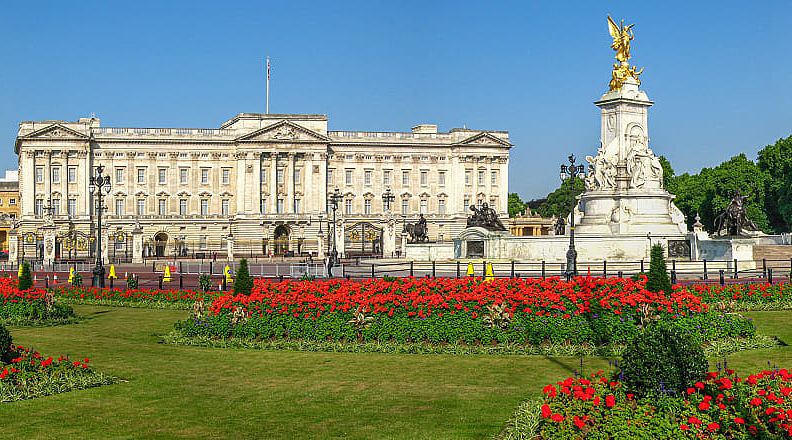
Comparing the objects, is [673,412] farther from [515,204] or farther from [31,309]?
[515,204]

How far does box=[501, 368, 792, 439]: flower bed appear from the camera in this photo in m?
11.0

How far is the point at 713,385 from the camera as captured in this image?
11.7 metres

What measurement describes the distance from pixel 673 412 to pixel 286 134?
342 ft

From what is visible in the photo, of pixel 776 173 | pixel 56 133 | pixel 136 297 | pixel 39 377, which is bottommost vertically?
pixel 39 377

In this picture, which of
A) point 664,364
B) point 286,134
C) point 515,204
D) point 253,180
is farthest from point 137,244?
point 515,204

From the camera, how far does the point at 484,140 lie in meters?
120

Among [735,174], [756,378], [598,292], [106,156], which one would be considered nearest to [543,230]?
[735,174]

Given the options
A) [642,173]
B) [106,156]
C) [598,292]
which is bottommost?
[598,292]

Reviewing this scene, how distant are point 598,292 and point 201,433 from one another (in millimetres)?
11182

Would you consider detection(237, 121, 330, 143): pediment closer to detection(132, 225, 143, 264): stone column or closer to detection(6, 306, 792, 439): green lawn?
detection(132, 225, 143, 264): stone column

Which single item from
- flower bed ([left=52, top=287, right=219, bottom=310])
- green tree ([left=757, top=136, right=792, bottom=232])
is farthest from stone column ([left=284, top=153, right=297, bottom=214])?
flower bed ([left=52, top=287, right=219, bottom=310])

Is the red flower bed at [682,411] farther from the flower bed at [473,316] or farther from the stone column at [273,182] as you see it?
the stone column at [273,182]

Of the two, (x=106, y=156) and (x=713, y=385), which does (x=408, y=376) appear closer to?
(x=713, y=385)

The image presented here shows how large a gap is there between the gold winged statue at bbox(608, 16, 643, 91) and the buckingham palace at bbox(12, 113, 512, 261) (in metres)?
57.9
